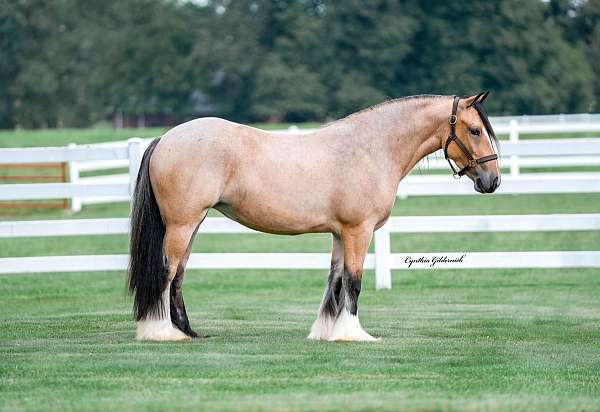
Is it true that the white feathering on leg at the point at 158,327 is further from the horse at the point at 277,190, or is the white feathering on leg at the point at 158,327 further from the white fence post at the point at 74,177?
the white fence post at the point at 74,177

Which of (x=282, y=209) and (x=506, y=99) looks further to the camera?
(x=506, y=99)

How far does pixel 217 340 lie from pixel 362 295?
349 cm

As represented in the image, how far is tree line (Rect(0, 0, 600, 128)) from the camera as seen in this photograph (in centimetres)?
5175

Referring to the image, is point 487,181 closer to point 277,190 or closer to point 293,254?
point 277,190

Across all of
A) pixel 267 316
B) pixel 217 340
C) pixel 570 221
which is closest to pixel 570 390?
pixel 217 340

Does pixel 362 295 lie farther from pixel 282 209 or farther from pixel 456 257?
pixel 282 209

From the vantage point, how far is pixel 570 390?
683 centimetres

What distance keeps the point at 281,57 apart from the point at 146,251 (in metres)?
47.0

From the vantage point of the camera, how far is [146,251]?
8.55 meters

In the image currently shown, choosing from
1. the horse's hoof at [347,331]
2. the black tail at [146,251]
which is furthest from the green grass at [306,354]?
the black tail at [146,251]

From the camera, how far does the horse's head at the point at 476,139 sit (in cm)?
873

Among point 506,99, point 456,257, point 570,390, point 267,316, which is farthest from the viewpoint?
point 506,99

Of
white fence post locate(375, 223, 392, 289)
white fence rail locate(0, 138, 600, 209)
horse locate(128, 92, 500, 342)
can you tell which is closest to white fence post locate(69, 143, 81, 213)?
white fence rail locate(0, 138, 600, 209)

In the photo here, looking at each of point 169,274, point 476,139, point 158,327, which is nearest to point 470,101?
point 476,139
